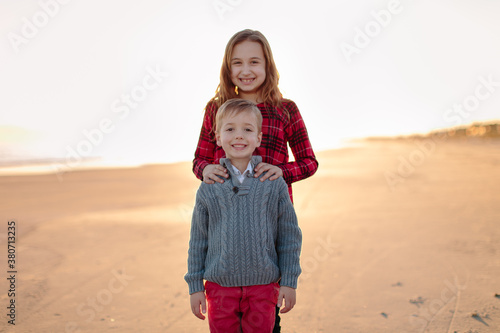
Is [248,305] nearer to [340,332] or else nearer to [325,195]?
[340,332]

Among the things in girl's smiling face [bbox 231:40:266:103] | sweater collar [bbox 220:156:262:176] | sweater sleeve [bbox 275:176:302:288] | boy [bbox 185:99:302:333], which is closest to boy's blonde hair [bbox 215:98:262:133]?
boy [bbox 185:99:302:333]

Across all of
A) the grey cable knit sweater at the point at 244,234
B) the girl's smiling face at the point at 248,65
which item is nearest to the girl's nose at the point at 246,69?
the girl's smiling face at the point at 248,65

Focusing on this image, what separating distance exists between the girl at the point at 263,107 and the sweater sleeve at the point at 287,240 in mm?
198

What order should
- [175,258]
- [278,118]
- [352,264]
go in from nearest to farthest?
[278,118]
[352,264]
[175,258]

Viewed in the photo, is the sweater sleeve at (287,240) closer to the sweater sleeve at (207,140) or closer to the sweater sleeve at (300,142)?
the sweater sleeve at (300,142)

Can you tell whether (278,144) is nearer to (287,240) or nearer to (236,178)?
(236,178)

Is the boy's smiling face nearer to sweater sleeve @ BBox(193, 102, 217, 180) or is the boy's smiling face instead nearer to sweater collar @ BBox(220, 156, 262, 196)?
sweater collar @ BBox(220, 156, 262, 196)

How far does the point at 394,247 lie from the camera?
204 inches

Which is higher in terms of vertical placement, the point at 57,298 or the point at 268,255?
the point at 268,255

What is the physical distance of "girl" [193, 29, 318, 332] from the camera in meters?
2.25

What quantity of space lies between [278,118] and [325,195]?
23.9ft

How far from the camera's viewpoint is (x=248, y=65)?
225 centimetres

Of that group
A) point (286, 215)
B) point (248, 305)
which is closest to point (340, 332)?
point (248, 305)

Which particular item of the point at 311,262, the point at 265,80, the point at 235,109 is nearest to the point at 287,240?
the point at 235,109
